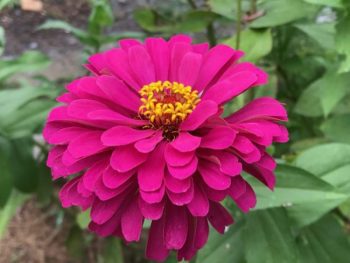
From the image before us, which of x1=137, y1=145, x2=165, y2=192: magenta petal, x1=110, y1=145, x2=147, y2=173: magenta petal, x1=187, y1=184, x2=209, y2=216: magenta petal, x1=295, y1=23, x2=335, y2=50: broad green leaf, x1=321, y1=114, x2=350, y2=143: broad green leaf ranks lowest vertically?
x1=321, y1=114, x2=350, y2=143: broad green leaf

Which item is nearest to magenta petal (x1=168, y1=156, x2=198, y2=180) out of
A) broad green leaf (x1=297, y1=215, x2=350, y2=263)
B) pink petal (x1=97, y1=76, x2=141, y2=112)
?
pink petal (x1=97, y1=76, x2=141, y2=112)

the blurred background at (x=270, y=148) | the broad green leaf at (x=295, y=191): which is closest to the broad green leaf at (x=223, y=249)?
the blurred background at (x=270, y=148)

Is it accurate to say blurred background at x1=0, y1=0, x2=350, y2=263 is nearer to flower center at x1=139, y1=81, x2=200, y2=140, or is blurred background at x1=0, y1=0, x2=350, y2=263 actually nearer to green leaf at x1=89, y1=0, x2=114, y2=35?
green leaf at x1=89, y1=0, x2=114, y2=35

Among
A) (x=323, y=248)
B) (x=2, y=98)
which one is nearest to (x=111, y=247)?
(x=2, y=98)

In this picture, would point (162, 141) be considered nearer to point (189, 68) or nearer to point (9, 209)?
point (189, 68)

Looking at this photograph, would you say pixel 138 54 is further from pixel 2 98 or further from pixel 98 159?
pixel 2 98

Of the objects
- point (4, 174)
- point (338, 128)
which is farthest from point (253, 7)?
point (4, 174)
